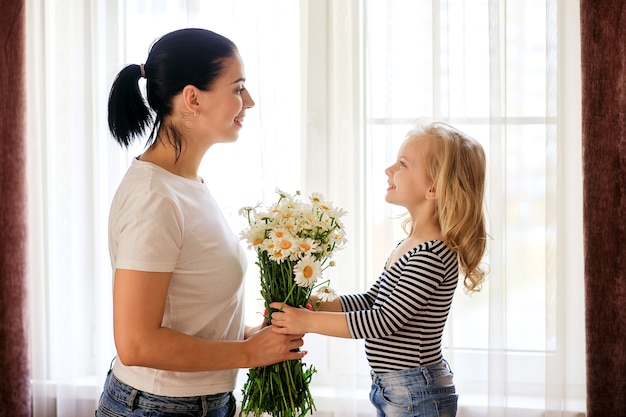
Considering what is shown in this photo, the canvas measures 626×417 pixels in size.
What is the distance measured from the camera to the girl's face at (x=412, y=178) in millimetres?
2066

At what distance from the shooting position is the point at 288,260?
1.79 metres


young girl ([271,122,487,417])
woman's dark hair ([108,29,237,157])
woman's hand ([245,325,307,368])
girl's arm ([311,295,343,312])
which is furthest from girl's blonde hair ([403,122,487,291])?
woman's dark hair ([108,29,237,157])

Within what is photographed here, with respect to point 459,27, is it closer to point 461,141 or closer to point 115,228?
point 461,141

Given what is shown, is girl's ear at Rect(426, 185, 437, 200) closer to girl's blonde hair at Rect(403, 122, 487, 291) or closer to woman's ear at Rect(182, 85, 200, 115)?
girl's blonde hair at Rect(403, 122, 487, 291)

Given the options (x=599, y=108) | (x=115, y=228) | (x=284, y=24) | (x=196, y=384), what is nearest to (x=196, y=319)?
(x=196, y=384)

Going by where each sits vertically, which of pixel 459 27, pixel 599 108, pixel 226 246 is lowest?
pixel 226 246

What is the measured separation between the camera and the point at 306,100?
Result: 2740 millimetres

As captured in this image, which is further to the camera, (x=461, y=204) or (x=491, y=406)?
(x=491, y=406)

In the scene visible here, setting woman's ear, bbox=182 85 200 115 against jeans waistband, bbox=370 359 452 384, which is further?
jeans waistband, bbox=370 359 452 384

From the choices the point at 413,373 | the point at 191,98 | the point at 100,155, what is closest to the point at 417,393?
the point at 413,373

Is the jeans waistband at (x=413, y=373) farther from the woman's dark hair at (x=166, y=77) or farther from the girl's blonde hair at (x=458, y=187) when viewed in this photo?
the woman's dark hair at (x=166, y=77)

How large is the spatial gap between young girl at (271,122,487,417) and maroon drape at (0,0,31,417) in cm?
148

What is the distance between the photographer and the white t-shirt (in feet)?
5.07

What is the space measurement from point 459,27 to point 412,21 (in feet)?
0.59
